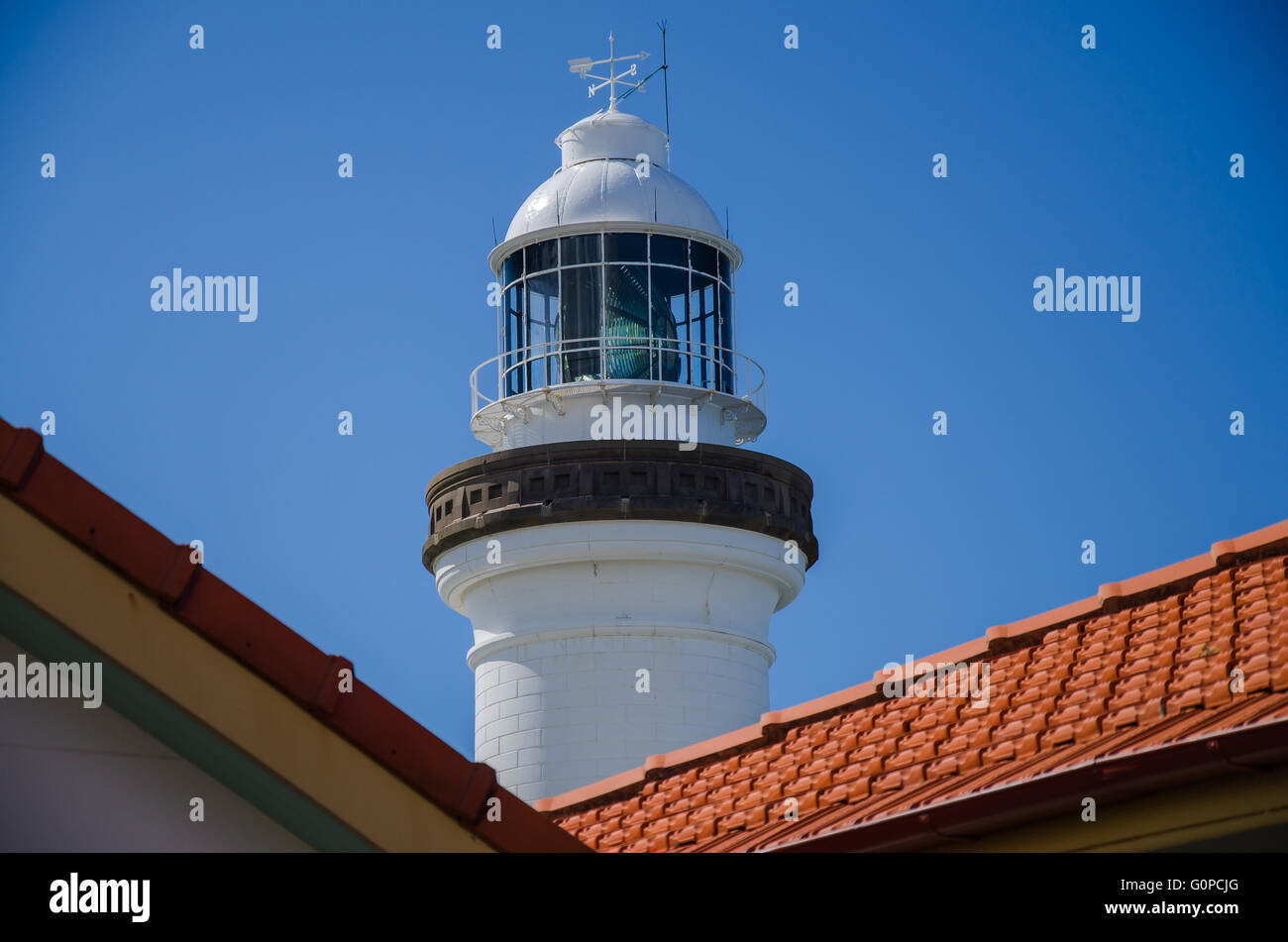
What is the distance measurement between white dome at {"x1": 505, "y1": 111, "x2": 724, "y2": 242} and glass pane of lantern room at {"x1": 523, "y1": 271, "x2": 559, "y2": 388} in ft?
1.98

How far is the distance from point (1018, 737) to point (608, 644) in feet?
34.1

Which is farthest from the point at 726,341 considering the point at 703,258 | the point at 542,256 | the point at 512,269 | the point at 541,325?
the point at 512,269

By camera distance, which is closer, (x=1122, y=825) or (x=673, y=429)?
(x=1122, y=825)

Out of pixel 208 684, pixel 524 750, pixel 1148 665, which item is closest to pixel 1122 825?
pixel 1148 665

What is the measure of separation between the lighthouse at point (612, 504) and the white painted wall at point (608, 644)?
0.07ft

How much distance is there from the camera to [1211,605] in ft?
31.9

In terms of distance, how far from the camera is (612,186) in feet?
66.5

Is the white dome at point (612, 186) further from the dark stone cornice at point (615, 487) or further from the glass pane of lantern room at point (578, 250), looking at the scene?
the dark stone cornice at point (615, 487)

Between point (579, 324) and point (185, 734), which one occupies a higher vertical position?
point (579, 324)

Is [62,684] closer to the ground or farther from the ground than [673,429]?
closer to the ground

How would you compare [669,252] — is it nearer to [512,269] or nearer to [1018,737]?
[512,269]
